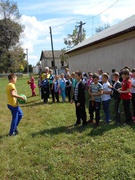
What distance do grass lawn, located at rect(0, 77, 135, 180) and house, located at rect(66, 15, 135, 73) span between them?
7.42m

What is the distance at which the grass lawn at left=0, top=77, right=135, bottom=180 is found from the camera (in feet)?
12.4

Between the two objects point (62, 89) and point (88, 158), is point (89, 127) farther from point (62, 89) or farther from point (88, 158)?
point (62, 89)

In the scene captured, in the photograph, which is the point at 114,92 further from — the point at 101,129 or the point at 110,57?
the point at 110,57

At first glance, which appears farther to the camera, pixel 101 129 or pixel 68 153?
pixel 101 129

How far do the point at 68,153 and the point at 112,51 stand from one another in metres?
11.2

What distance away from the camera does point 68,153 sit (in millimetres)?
4613

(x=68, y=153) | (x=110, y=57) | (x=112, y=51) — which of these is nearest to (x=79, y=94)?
(x=68, y=153)

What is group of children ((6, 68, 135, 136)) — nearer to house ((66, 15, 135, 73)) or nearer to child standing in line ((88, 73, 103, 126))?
child standing in line ((88, 73, 103, 126))

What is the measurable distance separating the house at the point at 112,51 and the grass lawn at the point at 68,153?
7.42 m

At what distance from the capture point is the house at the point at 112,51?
12352mm

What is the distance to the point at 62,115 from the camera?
26.4 ft

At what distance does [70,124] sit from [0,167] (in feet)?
10.3

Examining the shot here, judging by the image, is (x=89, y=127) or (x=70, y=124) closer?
(x=89, y=127)

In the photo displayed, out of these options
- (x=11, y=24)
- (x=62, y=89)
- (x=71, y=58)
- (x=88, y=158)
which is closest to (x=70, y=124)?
(x=88, y=158)
